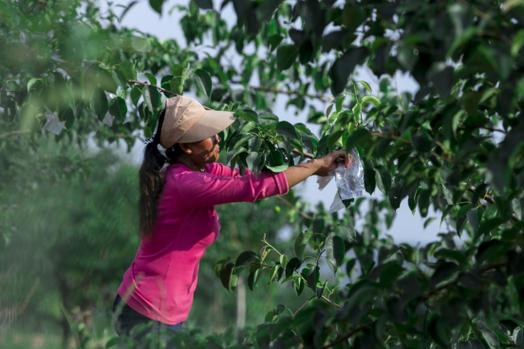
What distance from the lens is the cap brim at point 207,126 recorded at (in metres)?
3.21

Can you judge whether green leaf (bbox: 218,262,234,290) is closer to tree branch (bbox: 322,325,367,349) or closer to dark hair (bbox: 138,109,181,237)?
dark hair (bbox: 138,109,181,237)

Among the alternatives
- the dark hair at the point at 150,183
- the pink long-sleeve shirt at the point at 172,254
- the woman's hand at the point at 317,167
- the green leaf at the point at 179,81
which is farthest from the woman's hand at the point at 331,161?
the green leaf at the point at 179,81

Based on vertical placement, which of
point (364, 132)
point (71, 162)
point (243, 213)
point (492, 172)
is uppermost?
point (492, 172)

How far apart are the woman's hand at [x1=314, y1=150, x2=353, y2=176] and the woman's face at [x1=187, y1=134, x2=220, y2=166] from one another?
38 centimetres

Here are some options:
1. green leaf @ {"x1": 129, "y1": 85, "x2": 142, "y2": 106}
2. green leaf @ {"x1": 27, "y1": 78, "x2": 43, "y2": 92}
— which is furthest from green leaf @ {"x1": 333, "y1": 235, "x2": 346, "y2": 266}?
green leaf @ {"x1": 27, "y1": 78, "x2": 43, "y2": 92}

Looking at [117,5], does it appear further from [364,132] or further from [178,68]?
[364,132]

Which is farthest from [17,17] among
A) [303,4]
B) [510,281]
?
[510,281]

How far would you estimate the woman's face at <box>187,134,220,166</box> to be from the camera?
3.26 meters

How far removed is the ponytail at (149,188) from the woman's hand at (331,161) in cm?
51

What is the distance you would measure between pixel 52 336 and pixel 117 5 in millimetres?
2640

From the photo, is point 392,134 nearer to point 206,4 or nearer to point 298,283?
point 206,4

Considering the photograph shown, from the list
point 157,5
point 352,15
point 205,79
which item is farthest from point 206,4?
point 205,79

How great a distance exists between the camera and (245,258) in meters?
3.37

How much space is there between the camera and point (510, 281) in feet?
7.36
